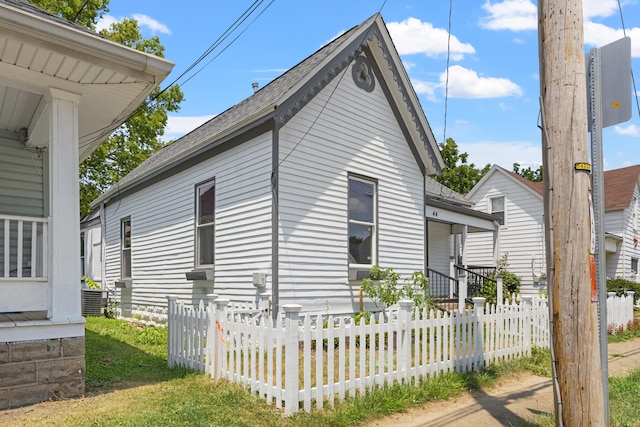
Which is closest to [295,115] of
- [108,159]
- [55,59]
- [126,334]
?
[55,59]

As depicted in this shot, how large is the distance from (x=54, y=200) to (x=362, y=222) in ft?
21.5

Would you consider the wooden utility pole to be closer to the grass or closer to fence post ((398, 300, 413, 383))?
the grass

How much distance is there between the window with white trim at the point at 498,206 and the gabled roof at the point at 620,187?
181 inches

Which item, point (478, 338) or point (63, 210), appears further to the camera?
point (478, 338)

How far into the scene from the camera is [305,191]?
9984 mm

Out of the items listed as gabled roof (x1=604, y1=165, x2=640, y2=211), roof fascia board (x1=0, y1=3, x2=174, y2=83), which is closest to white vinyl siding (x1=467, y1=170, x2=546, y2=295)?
gabled roof (x1=604, y1=165, x2=640, y2=211)

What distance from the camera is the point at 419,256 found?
12891 mm

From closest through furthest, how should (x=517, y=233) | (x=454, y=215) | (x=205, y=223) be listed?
(x=205, y=223) < (x=454, y=215) < (x=517, y=233)

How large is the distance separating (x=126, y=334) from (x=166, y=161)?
4188 millimetres

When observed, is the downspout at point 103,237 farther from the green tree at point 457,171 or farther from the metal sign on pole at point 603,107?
the green tree at point 457,171

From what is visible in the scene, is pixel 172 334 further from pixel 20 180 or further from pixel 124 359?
pixel 20 180

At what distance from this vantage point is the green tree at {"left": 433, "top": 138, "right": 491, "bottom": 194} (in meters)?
38.6

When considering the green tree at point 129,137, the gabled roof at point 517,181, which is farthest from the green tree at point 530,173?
the green tree at point 129,137

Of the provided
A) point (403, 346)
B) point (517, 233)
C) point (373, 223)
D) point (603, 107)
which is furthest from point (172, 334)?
point (517, 233)
